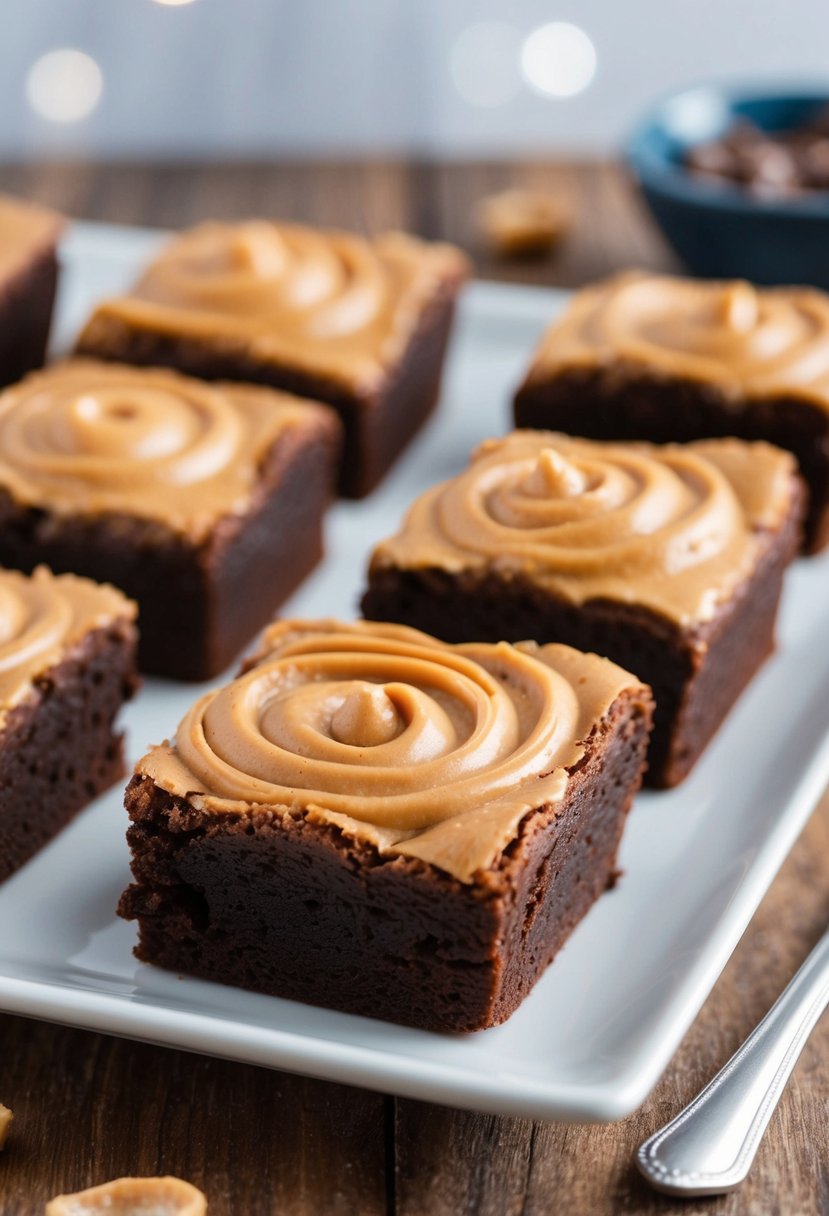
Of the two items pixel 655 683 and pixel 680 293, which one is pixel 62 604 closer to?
pixel 655 683

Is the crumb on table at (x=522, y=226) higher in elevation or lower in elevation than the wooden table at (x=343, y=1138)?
higher

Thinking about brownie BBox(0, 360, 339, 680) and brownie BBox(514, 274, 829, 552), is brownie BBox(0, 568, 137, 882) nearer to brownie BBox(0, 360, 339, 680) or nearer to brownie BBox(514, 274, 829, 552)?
brownie BBox(0, 360, 339, 680)

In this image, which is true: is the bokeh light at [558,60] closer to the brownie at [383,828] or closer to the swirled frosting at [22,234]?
the swirled frosting at [22,234]

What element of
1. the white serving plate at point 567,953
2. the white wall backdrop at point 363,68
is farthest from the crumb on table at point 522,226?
the white serving plate at point 567,953

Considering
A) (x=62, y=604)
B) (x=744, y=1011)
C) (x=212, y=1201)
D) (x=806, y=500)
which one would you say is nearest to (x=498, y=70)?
(x=806, y=500)

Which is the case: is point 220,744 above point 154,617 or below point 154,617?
above

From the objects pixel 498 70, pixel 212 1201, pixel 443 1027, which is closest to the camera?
pixel 212 1201

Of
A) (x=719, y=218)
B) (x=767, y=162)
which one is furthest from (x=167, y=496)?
(x=767, y=162)
